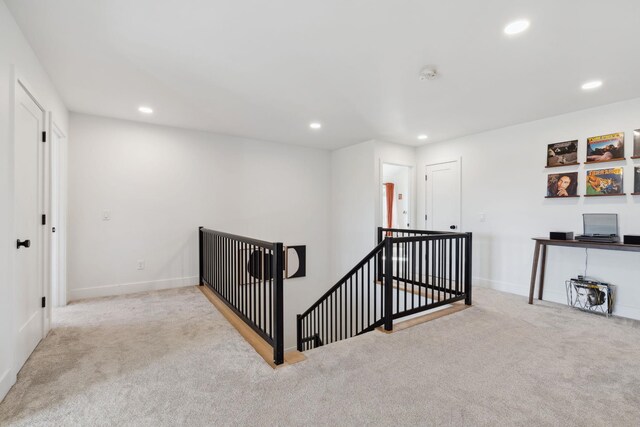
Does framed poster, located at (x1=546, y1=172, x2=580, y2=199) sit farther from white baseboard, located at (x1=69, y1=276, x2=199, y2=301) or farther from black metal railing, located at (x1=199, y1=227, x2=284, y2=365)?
white baseboard, located at (x1=69, y1=276, x2=199, y2=301)

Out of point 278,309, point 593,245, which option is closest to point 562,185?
point 593,245

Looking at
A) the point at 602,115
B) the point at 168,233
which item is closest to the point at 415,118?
the point at 602,115

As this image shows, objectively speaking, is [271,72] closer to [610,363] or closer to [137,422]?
[137,422]

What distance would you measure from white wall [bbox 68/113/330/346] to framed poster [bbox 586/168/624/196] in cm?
422

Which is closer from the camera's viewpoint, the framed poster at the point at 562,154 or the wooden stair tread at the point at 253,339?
the wooden stair tread at the point at 253,339

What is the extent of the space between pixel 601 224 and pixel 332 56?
367 cm

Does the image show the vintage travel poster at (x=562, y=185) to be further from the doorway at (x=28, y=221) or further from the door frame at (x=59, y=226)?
the door frame at (x=59, y=226)

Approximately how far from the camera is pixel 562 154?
3.93 meters

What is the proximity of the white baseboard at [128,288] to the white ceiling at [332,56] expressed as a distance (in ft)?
7.63

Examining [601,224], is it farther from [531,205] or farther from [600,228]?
[531,205]

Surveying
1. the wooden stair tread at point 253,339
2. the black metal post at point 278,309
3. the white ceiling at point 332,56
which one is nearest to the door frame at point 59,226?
the white ceiling at point 332,56

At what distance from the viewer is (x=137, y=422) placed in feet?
5.34

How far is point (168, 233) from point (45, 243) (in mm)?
1831

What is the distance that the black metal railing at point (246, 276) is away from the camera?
2.26m
